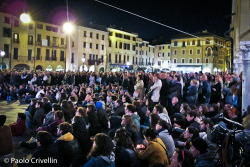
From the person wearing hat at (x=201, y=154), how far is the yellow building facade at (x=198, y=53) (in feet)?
187

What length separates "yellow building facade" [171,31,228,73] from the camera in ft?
194

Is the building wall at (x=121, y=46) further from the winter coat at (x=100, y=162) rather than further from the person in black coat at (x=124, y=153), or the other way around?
the winter coat at (x=100, y=162)

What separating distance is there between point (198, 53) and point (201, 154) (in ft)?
198

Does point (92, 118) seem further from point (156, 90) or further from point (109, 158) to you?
point (109, 158)

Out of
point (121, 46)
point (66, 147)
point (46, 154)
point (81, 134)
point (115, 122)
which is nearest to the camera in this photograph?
point (46, 154)

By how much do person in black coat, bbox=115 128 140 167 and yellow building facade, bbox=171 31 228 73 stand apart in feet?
189

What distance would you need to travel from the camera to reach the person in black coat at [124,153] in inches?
167

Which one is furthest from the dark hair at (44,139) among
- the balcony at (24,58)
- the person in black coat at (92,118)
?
the balcony at (24,58)

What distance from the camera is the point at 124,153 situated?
4262 mm

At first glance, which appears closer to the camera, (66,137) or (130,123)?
(66,137)

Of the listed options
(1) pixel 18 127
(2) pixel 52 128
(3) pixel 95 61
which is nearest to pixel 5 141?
(2) pixel 52 128

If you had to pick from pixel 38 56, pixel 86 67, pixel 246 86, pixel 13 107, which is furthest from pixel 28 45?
pixel 246 86

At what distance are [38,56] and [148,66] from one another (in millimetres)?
34830

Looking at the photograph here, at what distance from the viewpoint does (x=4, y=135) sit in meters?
5.07
